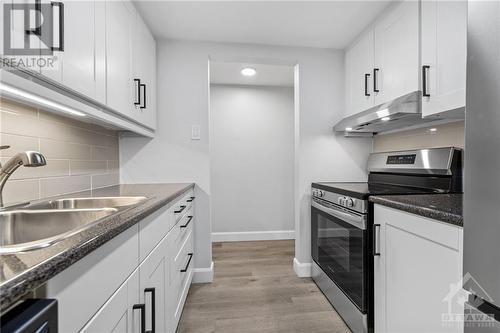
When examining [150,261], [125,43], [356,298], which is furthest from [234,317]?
[125,43]

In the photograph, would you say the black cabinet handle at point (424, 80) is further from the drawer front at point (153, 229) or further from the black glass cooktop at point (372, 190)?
the drawer front at point (153, 229)

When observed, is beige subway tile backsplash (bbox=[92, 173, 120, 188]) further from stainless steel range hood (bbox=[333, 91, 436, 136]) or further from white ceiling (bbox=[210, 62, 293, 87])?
stainless steel range hood (bbox=[333, 91, 436, 136])

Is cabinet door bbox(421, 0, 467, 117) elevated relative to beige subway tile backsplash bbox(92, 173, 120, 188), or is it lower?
elevated

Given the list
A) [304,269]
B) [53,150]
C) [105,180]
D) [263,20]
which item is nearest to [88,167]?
[105,180]

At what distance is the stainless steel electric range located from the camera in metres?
1.48

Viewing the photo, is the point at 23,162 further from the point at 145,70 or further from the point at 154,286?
the point at 145,70

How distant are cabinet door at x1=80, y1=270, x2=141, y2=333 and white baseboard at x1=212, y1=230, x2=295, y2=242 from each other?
2.67m

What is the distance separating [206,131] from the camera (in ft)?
7.70

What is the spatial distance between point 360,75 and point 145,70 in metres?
1.77

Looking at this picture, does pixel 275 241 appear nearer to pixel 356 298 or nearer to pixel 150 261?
pixel 356 298

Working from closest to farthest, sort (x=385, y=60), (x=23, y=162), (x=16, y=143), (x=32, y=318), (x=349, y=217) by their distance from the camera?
1. (x=32, y=318)
2. (x=23, y=162)
3. (x=16, y=143)
4. (x=349, y=217)
5. (x=385, y=60)

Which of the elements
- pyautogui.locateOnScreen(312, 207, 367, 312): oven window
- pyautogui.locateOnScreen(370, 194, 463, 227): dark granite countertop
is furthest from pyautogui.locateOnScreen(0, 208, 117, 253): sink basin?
pyautogui.locateOnScreen(312, 207, 367, 312): oven window

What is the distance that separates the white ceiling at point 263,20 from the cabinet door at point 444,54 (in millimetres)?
493

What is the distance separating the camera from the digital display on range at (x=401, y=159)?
5.93 ft
